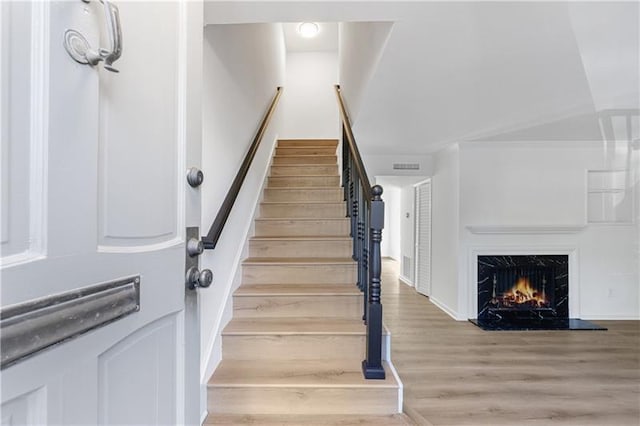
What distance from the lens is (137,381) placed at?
71 cm

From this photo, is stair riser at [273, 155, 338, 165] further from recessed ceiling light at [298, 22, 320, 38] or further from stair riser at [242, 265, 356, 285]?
recessed ceiling light at [298, 22, 320, 38]

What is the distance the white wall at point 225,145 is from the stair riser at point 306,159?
1009 millimetres

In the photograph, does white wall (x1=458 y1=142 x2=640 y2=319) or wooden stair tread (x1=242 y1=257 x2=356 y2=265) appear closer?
wooden stair tread (x1=242 y1=257 x2=356 y2=265)

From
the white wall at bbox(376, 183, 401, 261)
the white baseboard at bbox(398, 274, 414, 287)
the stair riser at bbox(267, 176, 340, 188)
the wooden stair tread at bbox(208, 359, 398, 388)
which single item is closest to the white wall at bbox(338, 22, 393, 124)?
the stair riser at bbox(267, 176, 340, 188)

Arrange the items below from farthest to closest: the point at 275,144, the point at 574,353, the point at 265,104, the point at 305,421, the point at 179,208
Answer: the point at 275,144 → the point at 265,104 → the point at 574,353 → the point at 305,421 → the point at 179,208

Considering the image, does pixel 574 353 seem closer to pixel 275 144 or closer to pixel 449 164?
pixel 449 164

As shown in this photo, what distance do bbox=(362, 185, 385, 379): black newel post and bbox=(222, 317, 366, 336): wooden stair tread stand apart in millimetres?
194

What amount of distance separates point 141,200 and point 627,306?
224 inches

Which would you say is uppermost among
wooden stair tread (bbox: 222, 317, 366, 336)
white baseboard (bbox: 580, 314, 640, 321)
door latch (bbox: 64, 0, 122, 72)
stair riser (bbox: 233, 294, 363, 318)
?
door latch (bbox: 64, 0, 122, 72)

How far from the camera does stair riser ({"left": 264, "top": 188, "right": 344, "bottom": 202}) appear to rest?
3410 millimetres

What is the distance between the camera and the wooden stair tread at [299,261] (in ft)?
8.09

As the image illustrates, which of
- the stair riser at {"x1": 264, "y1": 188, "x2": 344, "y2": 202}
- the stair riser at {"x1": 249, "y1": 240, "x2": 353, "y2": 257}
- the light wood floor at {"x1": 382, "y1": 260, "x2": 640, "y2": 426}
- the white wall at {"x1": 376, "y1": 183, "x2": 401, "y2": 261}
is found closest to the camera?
the light wood floor at {"x1": 382, "y1": 260, "x2": 640, "y2": 426}

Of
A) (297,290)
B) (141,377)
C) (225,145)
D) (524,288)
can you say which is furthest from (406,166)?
(141,377)

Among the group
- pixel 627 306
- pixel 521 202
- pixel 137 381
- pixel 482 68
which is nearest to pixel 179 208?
pixel 137 381
